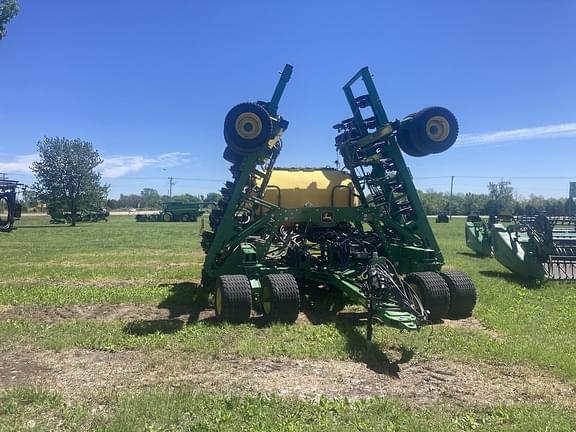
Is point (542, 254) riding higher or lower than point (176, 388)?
higher

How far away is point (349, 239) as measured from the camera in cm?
873

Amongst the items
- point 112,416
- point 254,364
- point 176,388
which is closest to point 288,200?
point 254,364

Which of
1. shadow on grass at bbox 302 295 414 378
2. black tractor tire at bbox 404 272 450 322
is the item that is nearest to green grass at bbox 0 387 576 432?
shadow on grass at bbox 302 295 414 378

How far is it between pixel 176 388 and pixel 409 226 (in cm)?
541

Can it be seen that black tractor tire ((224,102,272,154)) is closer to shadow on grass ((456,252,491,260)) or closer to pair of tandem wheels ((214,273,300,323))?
pair of tandem wheels ((214,273,300,323))

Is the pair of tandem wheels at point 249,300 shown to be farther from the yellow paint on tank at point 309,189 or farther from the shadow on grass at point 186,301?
the yellow paint on tank at point 309,189

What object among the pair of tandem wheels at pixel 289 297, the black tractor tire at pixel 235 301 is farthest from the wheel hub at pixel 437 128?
the black tractor tire at pixel 235 301

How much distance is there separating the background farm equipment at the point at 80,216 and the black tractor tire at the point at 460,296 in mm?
42109

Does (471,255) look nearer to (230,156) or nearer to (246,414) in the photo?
(230,156)

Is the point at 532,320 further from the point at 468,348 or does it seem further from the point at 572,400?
the point at 572,400

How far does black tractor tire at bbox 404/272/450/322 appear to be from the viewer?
7.14m

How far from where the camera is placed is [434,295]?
7.14 m

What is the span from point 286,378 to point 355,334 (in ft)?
5.90

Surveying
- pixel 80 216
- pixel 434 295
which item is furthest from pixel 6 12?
pixel 80 216
